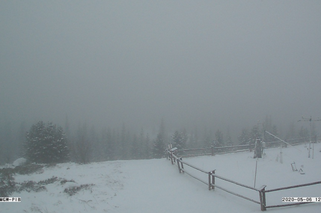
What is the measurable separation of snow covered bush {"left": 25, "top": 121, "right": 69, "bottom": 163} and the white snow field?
14626 mm

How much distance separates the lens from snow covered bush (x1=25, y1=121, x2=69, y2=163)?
25453 millimetres

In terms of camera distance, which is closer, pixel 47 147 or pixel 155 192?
pixel 155 192

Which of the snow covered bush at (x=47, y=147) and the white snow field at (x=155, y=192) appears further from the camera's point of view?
the snow covered bush at (x=47, y=147)

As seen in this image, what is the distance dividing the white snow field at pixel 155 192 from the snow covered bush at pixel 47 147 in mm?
14626

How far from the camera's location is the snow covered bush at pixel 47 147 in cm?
2545

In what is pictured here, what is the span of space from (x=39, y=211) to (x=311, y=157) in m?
19.2

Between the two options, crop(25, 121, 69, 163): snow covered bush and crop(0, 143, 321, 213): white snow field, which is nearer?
crop(0, 143, 321, 213): white snow field

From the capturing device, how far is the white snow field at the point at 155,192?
7.12 meters

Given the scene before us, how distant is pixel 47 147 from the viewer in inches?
1011

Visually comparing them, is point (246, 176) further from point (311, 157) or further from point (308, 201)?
point (311, 157)

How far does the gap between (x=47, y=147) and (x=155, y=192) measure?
2264cm

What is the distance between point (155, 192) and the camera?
9125mm

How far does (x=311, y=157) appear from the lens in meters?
15.6

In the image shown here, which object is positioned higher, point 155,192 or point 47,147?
point 155,192
